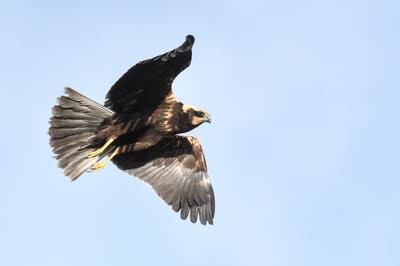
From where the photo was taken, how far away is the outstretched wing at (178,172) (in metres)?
19.4

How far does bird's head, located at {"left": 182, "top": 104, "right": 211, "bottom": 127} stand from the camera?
18859 millimetres

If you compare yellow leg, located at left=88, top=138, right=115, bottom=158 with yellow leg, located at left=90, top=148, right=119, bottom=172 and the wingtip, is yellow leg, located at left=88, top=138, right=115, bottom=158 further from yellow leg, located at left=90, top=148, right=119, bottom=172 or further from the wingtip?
the wingtip

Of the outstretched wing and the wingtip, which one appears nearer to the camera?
the wingtip

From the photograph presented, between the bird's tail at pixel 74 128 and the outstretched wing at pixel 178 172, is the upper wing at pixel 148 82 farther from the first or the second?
the outstretched wing at pixel 178 172

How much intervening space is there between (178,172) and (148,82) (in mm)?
2043

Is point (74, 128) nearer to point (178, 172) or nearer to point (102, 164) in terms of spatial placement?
point (102, 164)

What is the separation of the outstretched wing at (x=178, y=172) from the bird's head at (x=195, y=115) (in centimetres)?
71

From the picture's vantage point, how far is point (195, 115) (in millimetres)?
18938

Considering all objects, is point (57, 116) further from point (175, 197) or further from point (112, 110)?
point (175, 197)

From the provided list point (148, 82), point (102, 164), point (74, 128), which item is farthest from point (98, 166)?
point (148, 82)

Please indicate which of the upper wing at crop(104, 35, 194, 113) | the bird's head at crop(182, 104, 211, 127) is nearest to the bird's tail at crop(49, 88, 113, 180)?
the upper wing at crop(104, 35, 194, 113)

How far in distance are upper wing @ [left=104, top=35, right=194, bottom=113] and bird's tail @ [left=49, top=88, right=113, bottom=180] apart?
1.06ft

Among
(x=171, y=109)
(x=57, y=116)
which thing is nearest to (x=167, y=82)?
Result: (x=171, y=109)

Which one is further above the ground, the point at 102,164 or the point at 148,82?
the point at 148,82
